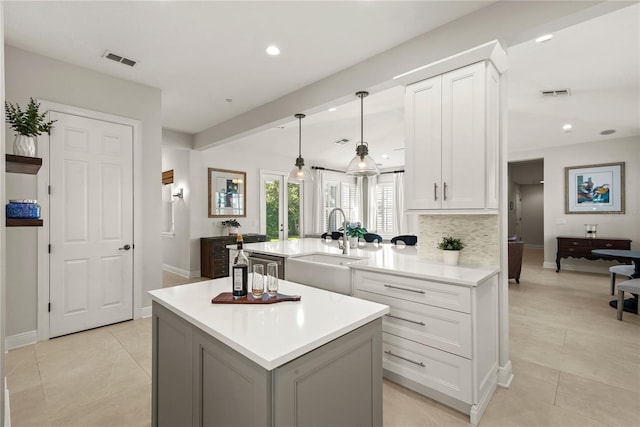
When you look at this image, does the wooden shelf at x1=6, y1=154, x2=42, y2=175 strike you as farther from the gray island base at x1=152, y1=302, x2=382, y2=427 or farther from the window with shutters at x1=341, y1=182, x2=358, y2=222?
the window with shutters at x1=341, y1=182, x2=358, y2=222

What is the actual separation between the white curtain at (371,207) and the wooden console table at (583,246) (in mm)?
4626

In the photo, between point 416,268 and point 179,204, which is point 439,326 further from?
point 179,204

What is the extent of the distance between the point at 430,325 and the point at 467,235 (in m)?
0.86

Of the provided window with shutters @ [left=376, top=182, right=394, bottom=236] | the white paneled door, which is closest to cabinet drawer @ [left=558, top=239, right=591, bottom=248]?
window with shutters @ [left=376, top=182, right=394, bottom=236]

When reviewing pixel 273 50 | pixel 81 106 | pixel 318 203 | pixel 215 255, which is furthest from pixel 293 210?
pixel 273 50

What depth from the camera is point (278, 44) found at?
9.50 ft

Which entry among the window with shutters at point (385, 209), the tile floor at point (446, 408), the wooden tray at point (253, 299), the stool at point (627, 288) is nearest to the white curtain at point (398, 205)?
the window with shutters at point (385, 209)

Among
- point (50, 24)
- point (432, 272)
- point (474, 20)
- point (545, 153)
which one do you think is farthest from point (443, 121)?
point (545, 153)

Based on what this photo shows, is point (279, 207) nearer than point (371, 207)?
Yes

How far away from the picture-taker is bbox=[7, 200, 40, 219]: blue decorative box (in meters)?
1.93

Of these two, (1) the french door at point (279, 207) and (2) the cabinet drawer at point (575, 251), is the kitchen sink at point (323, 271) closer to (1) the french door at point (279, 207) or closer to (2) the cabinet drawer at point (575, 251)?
(1) the french door at point (279, 207)

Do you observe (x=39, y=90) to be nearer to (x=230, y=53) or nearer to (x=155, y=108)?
(x=155, y=108)

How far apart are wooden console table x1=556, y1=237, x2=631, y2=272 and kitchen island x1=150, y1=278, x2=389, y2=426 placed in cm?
660

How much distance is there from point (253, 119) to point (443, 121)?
3.11 m
